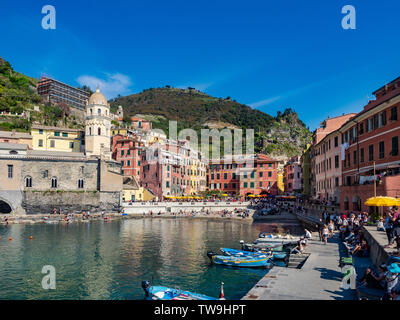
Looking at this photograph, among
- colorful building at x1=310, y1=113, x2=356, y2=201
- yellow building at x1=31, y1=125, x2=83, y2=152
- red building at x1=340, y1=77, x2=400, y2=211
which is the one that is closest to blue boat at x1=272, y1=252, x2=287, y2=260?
red building at x1=340, y1=77, x2=400, y2=211

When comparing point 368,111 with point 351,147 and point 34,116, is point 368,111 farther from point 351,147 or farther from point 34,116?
point 34,116

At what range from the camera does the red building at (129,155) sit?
81.1 meters

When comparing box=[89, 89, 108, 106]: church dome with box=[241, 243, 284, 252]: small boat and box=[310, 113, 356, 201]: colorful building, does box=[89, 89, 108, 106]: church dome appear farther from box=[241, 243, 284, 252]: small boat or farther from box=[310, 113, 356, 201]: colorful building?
box=[241, 243, 284, 252]: small boat

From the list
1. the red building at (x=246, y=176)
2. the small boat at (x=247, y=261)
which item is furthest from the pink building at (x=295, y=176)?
the small boat at (x=247, y=261)

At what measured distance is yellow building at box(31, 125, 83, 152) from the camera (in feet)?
257

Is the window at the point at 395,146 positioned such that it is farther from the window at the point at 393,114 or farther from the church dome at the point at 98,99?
the church dome at the point at 98,99

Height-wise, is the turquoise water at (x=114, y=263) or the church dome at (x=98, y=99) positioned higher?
the church dome at (x=98, y=99)

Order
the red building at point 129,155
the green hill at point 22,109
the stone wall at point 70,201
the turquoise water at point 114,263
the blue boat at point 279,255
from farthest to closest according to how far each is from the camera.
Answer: the green hill at point 22,109 → the red building at point 129,155 → the stone wall at point 70,201 → the blue boat at point 279,255 → the turquoise water at point 114,263

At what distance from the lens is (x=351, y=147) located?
39.9 metres

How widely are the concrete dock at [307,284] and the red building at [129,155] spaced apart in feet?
213

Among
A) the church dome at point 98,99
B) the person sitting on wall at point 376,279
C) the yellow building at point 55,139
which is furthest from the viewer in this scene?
the yellow building at point 55,139

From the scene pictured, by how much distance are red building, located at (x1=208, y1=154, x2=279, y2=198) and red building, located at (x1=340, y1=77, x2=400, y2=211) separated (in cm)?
4478

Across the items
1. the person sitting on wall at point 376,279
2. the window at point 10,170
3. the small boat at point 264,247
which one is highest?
the window at point 10,170
